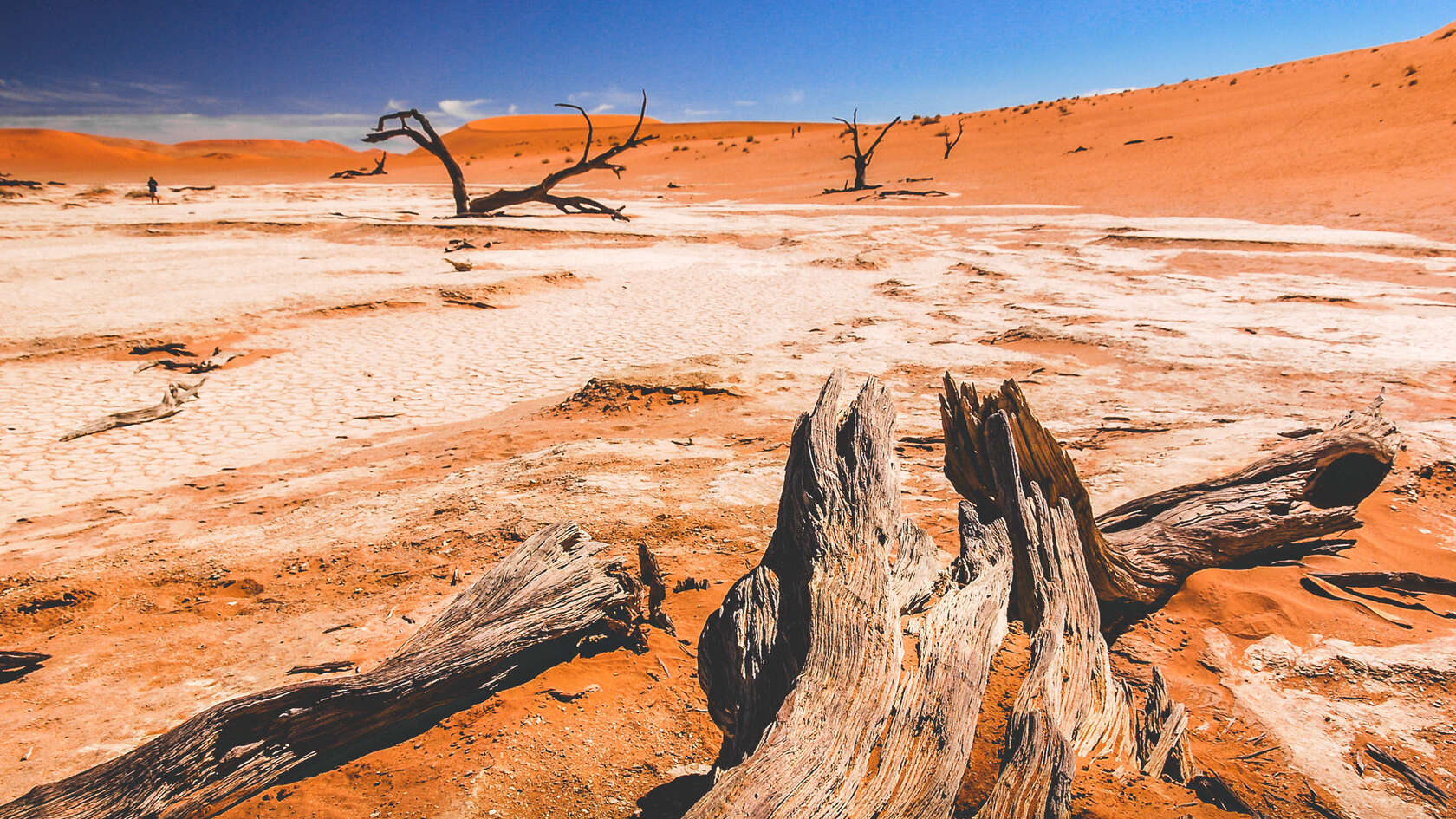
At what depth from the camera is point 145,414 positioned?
5.32 m

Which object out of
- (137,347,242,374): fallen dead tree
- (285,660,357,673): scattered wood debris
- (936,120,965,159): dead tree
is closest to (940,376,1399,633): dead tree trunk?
(285,660,357,673): scattered wood debris

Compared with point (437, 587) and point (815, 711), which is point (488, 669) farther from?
point (815, 711)

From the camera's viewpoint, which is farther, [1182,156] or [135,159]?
[135,159]

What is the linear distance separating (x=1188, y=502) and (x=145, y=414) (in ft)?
21.3

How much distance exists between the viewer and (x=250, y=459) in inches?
188

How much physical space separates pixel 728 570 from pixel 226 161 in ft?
242

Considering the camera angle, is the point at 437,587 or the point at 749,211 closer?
the point at 437,587

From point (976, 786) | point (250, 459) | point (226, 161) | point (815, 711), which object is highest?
point (226, 161)

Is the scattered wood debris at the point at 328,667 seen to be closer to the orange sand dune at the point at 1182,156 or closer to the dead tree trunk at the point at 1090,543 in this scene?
the dead tree trunk at the point at 1090,543

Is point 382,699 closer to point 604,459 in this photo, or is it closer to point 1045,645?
point 1045,645

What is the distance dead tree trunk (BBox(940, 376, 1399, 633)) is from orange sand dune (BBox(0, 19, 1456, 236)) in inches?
533

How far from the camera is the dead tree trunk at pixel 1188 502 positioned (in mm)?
2555

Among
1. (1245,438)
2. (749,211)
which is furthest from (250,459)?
(749,211)

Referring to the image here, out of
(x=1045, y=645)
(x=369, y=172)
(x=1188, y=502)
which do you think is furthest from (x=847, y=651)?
(x=369, y=172)
